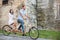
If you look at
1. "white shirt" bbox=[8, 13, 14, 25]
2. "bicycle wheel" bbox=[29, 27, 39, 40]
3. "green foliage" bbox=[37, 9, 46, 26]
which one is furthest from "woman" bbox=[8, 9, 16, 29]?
"green foliage" bbox=[37, 9, 46, 26]

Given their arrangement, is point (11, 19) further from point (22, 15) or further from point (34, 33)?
point (34, 33)

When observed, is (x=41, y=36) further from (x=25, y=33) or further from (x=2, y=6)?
(x=2, y=6)

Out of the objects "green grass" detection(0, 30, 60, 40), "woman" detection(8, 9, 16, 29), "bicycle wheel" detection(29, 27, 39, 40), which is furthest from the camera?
"woman" detection(8, 9, 16, 29)

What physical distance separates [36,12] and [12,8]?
0.36 metres

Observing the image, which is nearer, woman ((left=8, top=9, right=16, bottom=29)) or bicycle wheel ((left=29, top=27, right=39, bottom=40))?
bicycle wheel ((left=29, top=27, right=39, bottom=40))

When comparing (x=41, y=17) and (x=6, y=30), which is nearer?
(x=41, y=17)

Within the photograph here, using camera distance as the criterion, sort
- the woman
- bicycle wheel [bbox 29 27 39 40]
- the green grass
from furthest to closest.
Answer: the woman → bicycle wheel [bbox 29 27 39 40] → the green grass

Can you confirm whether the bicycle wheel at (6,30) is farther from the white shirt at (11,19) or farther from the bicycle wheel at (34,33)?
the bicycle wheel at (34,33)

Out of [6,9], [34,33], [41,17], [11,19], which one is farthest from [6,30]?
[41,17]

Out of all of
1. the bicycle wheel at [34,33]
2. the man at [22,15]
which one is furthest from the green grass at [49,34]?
the man at [22,15]

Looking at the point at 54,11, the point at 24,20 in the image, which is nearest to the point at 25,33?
the point at 24,20

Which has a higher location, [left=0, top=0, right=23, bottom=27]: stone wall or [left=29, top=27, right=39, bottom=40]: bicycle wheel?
[left=0, top=0, right=23, bottom=27]: stone wall

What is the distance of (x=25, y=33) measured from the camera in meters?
2.44

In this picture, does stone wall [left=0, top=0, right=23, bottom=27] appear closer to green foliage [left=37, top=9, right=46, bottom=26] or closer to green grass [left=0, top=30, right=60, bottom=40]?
green foliage [left=37, top=9, right=46, bottom=26]
